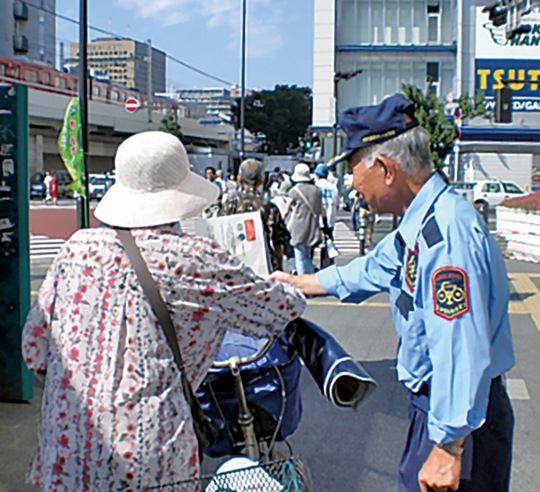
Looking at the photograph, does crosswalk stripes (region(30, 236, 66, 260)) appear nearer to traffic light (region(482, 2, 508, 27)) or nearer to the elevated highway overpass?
traffic light (region(482, 2, 508, 27))

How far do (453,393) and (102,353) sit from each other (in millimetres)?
952

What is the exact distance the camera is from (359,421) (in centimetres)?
526

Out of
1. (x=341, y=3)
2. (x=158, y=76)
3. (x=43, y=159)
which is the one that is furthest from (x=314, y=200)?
(x=158, y=76)

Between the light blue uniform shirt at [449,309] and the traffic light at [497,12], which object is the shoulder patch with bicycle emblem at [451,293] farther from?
the traffic light at [497,12]

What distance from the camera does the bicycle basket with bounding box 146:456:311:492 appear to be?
2.19 metres

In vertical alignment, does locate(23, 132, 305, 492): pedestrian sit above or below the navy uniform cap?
below

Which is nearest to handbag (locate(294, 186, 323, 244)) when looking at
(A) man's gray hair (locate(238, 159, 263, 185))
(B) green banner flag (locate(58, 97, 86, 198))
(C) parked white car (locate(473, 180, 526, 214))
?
(A) man's gray hair (locate(238, 159, 263, 185))

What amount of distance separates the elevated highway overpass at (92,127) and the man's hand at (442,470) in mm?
45472

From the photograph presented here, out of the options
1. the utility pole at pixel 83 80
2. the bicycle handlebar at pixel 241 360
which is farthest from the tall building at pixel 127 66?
the bicycle handlebar at pixel 241 360

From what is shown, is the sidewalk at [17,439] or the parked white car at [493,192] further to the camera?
the parked white car at [493,192]

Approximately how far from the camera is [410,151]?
2.38m

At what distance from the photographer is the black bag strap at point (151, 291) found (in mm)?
2111

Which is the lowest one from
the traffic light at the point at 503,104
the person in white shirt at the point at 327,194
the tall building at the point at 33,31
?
the person in white shirt at the point at 327,194

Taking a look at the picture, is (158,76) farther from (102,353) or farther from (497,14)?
(102,353)
